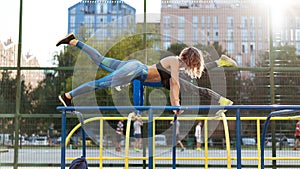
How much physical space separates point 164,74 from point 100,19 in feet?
10.1

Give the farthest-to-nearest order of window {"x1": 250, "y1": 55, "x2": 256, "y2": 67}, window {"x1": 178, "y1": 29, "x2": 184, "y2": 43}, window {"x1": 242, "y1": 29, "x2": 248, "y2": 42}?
window {"x1": 178, "y1": 29, "x2": 184, "y2": 43}
window {"x1": 242, "y1": 29, "x2": 248, "y2": 42}
window {"x1": 250, "y1": 55, "x2": 256, "y2": 67}

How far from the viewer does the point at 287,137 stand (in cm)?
754

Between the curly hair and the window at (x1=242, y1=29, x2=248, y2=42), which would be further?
the window at (x1=242, y1=29, x2=248, y2=42)

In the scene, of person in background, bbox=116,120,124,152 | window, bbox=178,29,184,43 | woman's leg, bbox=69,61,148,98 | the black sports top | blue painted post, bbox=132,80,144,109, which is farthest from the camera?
person in background, bbox=116,120,124,152

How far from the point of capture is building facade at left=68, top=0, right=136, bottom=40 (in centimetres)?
742

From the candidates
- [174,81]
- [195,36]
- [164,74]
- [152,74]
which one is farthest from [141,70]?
[195,36]

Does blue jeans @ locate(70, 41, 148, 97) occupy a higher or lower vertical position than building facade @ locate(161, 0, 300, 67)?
lower

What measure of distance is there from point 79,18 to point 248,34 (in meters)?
2.98

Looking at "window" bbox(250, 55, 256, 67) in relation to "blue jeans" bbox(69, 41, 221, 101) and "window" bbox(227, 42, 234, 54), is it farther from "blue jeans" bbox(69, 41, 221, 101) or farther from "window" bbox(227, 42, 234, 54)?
"blue jeans" bbox(69, 41, 221, 101)

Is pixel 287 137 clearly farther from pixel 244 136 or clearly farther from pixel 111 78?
pixel 111 78

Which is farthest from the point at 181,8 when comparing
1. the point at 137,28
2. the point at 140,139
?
the point at 140,139

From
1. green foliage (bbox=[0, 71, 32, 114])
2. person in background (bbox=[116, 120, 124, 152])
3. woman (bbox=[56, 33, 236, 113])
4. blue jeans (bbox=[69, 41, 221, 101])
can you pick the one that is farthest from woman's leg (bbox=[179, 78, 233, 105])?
green foliage (bbox=[0, 71, 32, 114])

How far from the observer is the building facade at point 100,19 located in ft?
24.3

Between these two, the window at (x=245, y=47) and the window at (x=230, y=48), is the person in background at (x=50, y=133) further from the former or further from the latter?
the window at (x=245, y=47)
